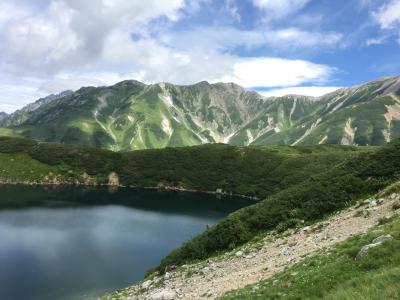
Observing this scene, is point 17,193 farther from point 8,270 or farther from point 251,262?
point 251,262

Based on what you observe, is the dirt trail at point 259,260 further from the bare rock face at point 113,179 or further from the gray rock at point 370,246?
the bare rock face at point 113,179

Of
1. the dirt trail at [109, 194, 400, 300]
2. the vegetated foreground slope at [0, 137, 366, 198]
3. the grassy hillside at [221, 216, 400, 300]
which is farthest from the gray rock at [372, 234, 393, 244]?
the vegetated foreground slope at [0, 137, 366, 198]

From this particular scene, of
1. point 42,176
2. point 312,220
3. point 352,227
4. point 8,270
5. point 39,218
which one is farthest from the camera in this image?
point 42,176

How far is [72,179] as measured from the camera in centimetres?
18712

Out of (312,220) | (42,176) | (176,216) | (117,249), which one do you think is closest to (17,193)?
(42,176)

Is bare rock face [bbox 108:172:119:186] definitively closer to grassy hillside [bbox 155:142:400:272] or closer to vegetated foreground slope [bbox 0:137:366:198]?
vegetated foreground slope [bbox 0:137:366:198]

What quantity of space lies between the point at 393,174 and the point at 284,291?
2687cm

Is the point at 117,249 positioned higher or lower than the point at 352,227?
lower

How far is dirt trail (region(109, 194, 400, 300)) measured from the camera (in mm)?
27078

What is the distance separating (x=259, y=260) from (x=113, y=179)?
16808 cm

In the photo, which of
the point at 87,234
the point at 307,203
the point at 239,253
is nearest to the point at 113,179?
the point at 87,234

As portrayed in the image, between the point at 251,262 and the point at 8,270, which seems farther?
the point at 8,270

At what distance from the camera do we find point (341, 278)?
17109 mm

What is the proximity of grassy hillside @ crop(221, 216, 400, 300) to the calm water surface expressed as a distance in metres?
39.4
